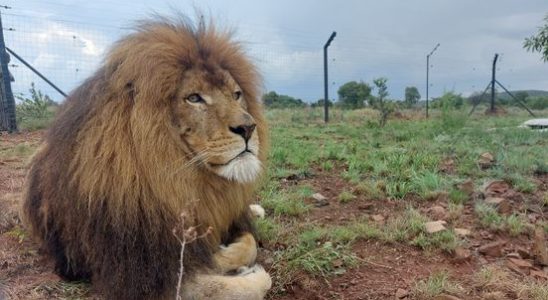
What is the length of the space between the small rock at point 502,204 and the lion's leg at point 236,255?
198 centimetres

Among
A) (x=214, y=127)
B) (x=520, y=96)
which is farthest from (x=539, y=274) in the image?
(x=520, y=96)

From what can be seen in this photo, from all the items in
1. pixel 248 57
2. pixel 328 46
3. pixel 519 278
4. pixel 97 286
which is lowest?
pixel 519 278

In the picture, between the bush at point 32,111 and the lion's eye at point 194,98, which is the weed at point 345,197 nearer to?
the lion's eye at point 194,98

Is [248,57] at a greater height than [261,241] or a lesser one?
greater

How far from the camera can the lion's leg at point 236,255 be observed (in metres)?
2.37

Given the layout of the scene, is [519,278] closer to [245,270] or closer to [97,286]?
[245,270]

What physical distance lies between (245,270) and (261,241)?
30.2 inches

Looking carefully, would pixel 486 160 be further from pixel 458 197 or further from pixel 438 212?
pixel 438 212

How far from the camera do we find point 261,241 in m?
3.21

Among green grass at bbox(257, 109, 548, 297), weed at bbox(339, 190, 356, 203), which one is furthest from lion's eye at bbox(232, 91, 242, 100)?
weed at bbox(339, 190, 356, 203)

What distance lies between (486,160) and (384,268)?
2599 mm

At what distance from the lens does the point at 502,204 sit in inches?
145

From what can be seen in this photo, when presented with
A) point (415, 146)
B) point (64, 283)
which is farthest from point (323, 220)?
point (415, 146)

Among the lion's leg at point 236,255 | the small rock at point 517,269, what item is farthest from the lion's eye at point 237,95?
the small rock at point 517,269
